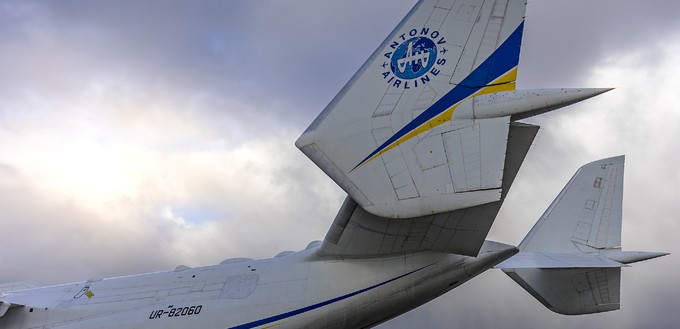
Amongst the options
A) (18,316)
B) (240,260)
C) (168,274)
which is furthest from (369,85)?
(18,316)

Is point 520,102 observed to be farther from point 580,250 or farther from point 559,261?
Result: point 580,250

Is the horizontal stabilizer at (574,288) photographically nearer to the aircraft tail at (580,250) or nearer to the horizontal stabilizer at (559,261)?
the aircraft tail at (580,250)

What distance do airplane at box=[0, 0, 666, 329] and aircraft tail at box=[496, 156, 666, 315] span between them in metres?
1.84

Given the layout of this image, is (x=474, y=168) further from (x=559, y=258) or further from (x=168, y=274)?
(x=559, y=258)

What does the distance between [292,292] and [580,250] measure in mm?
9172

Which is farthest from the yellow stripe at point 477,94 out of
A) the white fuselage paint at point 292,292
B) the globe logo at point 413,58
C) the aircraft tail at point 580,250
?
the aircraft tail at point 580,250

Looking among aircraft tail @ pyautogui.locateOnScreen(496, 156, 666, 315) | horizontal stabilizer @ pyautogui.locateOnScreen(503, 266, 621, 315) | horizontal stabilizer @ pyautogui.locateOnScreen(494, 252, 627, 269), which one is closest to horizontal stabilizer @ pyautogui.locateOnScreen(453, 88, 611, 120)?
aircraft tail @ pyautogui.locateOnScreen(496, 156, 666, 315)

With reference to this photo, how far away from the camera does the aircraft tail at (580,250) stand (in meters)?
13.4

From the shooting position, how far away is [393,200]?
672cm

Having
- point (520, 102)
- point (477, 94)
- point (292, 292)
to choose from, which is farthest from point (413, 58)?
point (292, 292)

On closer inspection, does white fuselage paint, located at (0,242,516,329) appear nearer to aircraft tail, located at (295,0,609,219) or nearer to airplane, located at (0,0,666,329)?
airplane, located at (0,0,666,329)

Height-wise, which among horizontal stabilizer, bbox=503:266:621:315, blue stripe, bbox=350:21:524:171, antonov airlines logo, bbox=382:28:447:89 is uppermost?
antonov airlines logo, bbox=382:28:447:89

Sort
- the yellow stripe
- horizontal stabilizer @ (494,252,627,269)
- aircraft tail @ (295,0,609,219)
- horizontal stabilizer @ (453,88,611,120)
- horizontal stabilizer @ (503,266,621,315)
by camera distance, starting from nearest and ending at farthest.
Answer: horizontal stabilizer @ (453,88,611,120)
aircraft tail @ (295,0,609,219)
the yellow stripe
horizontal stabilizer @ (494,252,627,269)
horizontal stabilizer @ (503,266,621,315)

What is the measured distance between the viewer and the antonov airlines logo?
698 centimetres
